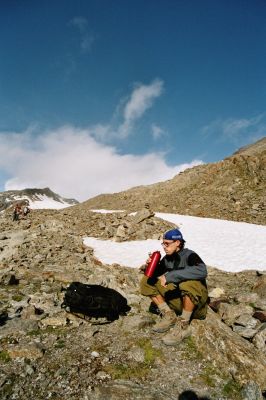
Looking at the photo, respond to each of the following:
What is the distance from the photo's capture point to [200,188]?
45.8 metres

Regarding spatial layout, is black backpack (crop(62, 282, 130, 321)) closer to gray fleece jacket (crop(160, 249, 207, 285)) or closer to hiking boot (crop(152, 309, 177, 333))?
hiking boot (crop(152, 309, 177, 333))

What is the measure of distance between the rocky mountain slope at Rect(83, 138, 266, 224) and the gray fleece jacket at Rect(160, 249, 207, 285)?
25776 millimetres

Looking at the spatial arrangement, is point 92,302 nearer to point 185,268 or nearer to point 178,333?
point 178,333

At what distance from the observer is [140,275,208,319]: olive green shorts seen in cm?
823

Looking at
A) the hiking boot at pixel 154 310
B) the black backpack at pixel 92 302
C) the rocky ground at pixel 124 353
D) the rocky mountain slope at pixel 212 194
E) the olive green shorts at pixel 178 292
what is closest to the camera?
the rocky ground at pixel 124 353

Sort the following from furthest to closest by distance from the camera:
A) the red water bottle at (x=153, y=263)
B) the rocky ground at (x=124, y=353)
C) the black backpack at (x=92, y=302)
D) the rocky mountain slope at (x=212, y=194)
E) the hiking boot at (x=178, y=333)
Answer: the rocky mountain slope at (x=212, y=194)
the black backpack at (x=92, y=302)
the red water bottle at (x=153, y=263)
the hiking boot at (x=178, y=333)
the rocky ground at (x=124, y=353)

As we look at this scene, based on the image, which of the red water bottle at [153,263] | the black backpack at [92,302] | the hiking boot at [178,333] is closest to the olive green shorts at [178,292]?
the red water bottle at [153,263]

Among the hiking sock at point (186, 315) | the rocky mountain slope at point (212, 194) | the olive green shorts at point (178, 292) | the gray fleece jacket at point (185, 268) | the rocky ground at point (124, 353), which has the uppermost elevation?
the rocky mountain slope at point (212, 194)

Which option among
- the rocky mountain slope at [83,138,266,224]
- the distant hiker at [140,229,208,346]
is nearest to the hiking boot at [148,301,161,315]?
the distant hiker at [140,229,208,346]

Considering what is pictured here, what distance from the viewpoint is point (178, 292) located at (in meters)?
9.15

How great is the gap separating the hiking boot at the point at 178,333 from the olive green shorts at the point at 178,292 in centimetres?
38

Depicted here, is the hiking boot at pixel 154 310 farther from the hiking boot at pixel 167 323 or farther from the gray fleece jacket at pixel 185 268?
the gray fleece jacket at pixel 185 268

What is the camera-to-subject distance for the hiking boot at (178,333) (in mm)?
8344

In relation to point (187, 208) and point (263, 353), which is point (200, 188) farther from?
point (263, 353)
